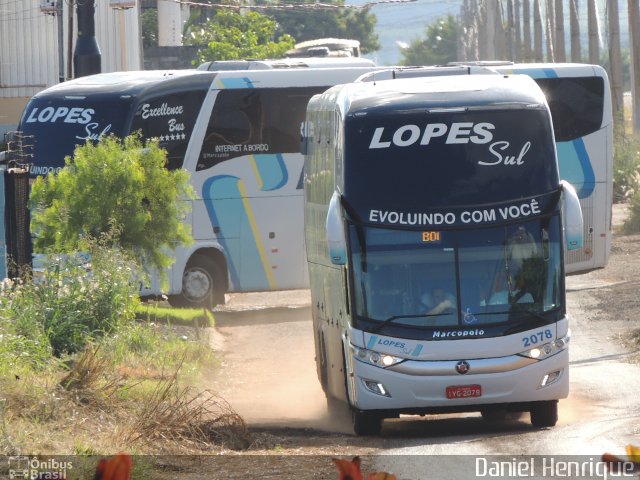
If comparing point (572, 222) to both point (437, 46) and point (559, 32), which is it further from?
point (437, 46)

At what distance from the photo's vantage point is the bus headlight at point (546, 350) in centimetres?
1241

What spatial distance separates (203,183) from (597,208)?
276 inches

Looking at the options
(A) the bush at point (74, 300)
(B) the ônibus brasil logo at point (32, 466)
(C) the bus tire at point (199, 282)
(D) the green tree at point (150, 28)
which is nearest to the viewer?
(B) the ônibus brasil logo at point (32, 466)

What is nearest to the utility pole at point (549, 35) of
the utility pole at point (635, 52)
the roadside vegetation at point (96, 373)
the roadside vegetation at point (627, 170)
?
the utility pole at point (635, 52)

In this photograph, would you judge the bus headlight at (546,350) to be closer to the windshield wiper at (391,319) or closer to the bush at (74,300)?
the windshield wiper at (391,319)

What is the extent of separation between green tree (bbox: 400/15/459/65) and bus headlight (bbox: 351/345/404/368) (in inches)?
4729

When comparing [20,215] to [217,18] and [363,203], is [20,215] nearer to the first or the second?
[363,203]

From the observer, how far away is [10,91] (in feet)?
131

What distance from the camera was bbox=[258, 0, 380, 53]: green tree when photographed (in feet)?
290

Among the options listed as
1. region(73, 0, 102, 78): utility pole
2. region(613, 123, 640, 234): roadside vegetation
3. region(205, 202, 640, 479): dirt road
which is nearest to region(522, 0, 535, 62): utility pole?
region(613, 123, 640, 234): roadside vegetation

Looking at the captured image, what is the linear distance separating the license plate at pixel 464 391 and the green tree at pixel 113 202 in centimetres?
570

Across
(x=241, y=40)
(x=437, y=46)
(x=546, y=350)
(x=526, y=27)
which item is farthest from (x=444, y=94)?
(x=437, y=46)

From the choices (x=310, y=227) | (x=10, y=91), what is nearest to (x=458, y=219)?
(x=310, y=227)

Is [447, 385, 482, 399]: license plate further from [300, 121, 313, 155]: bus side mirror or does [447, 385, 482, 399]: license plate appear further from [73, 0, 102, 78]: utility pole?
[73, 0, 102, 78]: utility pole
